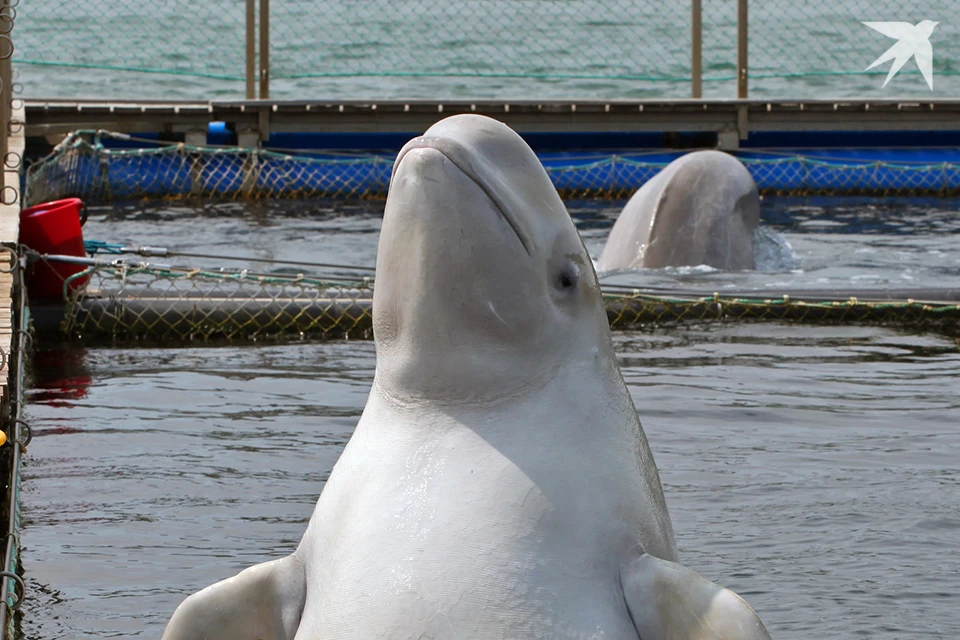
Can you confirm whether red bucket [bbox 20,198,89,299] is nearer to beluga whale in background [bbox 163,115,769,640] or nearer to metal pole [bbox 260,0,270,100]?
beluga whale in background [bbox 163,115,769,640]

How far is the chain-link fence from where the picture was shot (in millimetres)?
28297

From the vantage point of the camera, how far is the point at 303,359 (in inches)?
362

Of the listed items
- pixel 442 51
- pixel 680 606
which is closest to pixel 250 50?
pixel 680 606

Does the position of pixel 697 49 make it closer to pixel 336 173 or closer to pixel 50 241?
pixel 336 173

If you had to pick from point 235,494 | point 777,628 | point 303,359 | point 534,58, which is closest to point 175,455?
point 235,494

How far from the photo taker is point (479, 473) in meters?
3.08

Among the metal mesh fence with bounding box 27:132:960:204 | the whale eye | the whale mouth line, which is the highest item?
the whale mouth line

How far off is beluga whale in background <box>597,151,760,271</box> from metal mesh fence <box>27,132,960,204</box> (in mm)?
4759

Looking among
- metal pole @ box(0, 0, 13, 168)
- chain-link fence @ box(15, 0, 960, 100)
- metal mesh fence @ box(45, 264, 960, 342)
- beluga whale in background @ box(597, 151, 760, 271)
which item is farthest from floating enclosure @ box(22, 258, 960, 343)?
chain-link fence @ box(15, 0, 960, 100)

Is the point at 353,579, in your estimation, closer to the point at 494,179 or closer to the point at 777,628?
the point at 494,179

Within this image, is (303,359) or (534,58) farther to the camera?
(534,58)

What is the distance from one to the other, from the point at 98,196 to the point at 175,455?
9.90m

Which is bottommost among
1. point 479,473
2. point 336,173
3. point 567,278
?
point 336,173

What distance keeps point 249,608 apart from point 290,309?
6735mm
